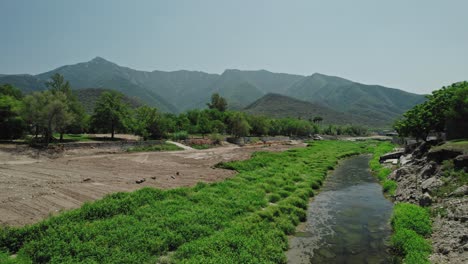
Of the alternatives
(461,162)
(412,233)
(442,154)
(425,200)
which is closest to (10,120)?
(412,233)

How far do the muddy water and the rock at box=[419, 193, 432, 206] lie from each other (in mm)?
2227

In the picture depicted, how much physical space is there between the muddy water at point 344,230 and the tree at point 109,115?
5489 cm

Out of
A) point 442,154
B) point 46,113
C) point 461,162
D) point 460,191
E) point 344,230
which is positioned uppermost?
point 46,113

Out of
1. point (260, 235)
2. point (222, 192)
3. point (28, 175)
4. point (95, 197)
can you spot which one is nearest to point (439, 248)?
point (260, 235)

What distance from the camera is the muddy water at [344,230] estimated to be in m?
12.3

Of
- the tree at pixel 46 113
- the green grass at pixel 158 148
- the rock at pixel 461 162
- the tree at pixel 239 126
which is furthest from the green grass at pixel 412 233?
the tree at pixel 239 126

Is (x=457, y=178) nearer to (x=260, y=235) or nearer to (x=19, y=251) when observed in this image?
(x=260, y=235)

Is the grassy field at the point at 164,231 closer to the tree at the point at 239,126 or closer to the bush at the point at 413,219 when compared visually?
the bush at the point at 413,219

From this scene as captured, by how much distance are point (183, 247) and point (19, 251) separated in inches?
261

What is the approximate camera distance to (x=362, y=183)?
29922 mm

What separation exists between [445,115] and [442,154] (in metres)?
15.4

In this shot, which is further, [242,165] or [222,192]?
[242,165]

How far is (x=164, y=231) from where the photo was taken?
12.3 m

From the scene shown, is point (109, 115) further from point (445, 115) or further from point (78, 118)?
point (445, 115)
